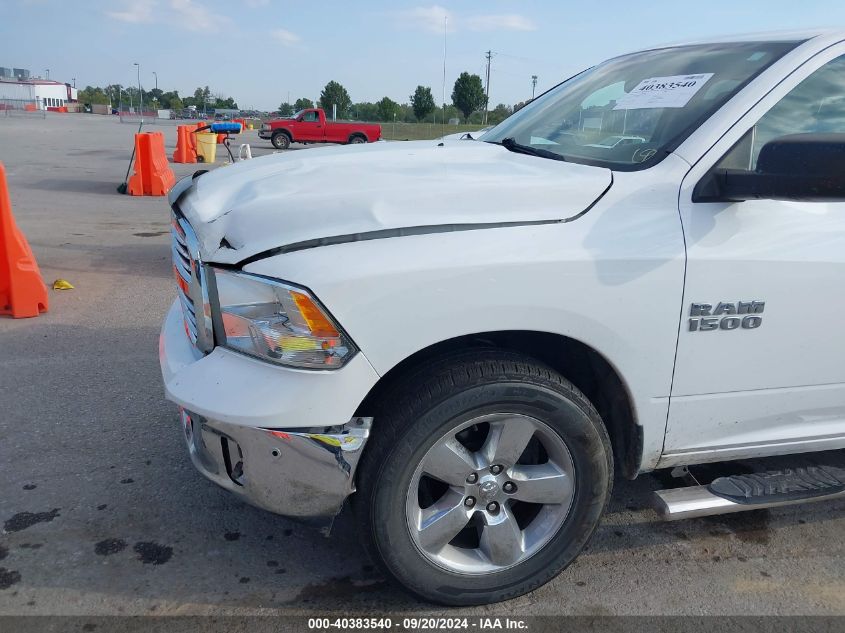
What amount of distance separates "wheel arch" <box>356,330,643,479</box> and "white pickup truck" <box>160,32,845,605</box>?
10 mm

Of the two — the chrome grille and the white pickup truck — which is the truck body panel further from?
the white pickup truck

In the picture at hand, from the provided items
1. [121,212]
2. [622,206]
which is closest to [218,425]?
[622,206]

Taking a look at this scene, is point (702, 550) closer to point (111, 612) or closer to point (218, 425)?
point (218, 425)

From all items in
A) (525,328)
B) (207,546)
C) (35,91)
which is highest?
(35,91)

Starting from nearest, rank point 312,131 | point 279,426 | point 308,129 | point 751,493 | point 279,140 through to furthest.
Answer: point 279,426, point 751,493, point 279,140, point 312,131, point 308,129

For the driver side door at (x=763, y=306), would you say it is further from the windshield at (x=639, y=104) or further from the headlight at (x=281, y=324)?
the headlight at (x=281, y=324)

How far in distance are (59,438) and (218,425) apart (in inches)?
75.6

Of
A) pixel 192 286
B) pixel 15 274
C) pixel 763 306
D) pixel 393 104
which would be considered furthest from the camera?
pixel 393 104

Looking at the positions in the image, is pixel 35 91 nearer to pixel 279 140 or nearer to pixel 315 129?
pixel 279 140

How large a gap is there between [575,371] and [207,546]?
159 cm

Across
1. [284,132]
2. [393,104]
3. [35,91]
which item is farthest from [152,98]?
[284,132]

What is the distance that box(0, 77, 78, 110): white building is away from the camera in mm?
106062

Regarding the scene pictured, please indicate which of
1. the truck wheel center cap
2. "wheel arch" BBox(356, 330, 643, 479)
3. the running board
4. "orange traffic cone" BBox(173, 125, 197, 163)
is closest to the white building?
"orange traffic cone" BBox(173, 125, 197, 163)

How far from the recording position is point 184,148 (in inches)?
794
